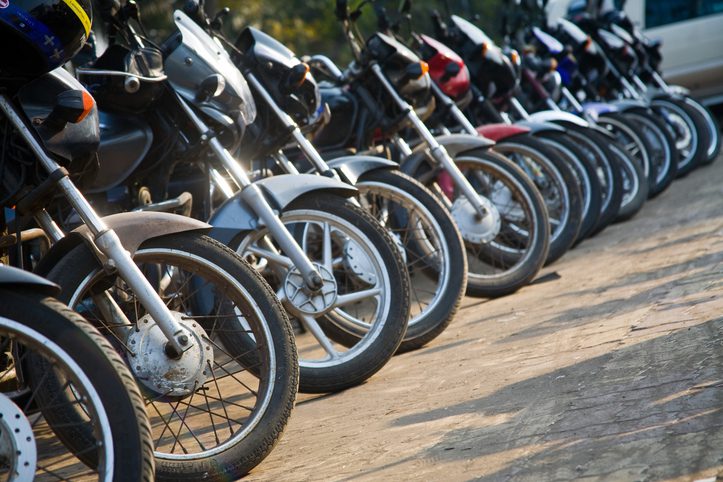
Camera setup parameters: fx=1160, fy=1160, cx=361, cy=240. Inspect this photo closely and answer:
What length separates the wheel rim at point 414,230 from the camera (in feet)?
17.6

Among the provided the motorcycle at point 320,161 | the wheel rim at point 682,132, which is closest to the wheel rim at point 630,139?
the wheel rim at point 682,132

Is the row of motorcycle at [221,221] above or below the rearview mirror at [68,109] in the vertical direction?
below

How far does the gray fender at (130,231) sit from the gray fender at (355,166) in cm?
170

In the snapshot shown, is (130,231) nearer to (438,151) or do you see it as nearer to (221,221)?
(221,221)

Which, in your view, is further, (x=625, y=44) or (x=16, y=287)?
(x=625, y=44)

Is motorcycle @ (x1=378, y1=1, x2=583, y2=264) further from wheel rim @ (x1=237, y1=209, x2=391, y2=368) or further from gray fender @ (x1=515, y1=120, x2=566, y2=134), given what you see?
wheel rim @ (x1=237, y1=209, x2=391, y2=368)

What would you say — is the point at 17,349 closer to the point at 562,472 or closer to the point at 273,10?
the point at 562,472

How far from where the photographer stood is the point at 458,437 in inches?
140

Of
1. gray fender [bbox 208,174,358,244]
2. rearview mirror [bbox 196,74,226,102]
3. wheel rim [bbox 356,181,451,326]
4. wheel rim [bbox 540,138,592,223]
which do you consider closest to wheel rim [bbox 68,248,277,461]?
gray fender [bbox 208,174,358,244]

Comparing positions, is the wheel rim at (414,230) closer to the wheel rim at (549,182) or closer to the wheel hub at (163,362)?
the wheel rim at (549,182)

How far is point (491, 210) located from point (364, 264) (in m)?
1.69

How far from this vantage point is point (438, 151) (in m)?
6.21

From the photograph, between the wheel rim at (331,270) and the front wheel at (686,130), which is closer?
the wheel rim at (331,270)

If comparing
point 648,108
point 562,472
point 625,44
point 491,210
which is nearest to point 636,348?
point 562,472
